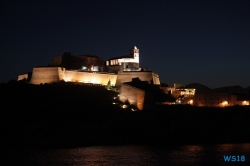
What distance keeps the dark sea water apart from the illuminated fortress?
18.4m

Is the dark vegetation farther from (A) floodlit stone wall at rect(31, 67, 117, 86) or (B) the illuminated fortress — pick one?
(B) the illuminated fortress

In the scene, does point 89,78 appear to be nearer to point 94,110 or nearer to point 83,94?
point 83,94

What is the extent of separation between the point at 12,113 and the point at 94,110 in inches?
352

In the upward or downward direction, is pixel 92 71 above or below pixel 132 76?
above

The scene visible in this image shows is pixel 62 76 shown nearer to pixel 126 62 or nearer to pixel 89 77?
pixel 89 77

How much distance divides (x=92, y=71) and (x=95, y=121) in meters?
15.2

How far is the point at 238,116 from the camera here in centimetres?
4859

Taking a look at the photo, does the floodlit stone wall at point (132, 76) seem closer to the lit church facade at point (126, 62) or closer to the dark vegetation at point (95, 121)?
the lit church facade at point (126, 62)

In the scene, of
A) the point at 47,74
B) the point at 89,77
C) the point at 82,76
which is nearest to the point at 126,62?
the point at 89,77

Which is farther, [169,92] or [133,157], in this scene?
[169,92]

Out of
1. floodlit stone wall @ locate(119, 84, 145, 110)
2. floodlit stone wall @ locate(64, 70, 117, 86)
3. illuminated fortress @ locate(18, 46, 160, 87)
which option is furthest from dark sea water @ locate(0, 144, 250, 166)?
illuminated fortress @ locate(18, 46, 160, 87)

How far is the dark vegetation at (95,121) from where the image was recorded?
42562mm

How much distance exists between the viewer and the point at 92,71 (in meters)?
59.2

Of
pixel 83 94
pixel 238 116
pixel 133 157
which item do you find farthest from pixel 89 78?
pixel 133 157
